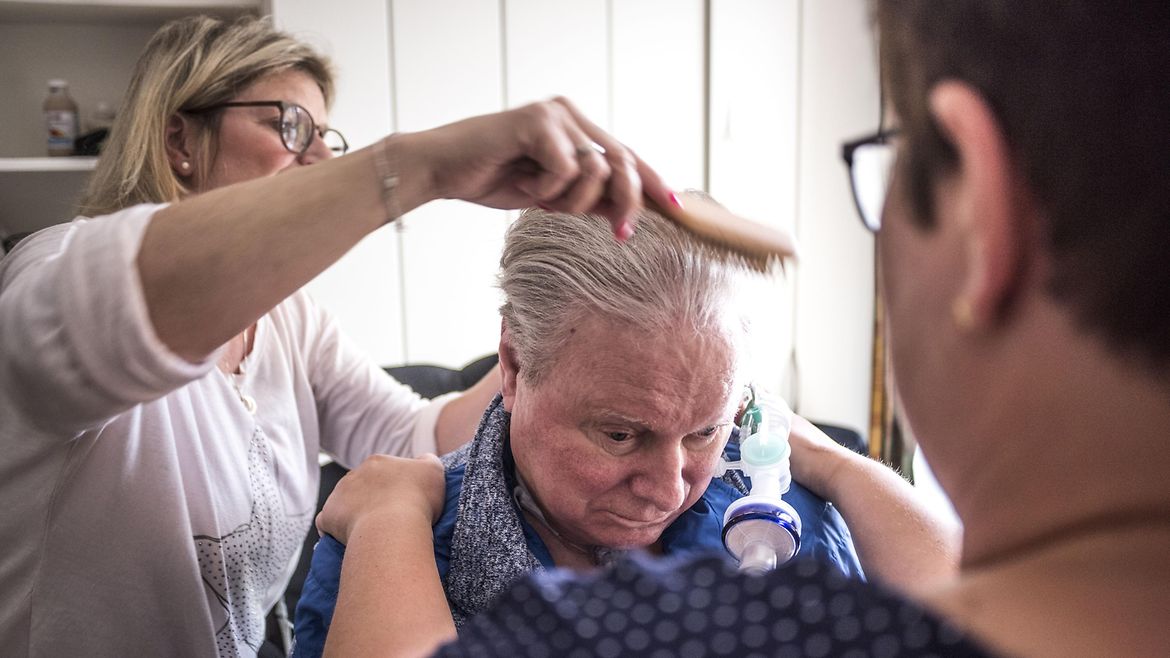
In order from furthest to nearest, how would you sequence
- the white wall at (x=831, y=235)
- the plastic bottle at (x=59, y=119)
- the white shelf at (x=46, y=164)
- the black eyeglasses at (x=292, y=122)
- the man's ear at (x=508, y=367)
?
1. the white wall at (x=831, y=235)
2. the plastic bottle at (x=59, y=119)
3. the white shelf at (x=46, y=164)
4. the black eyeglasses at (x=292, y=122)
5. the man's ear at (x=508, y=367)

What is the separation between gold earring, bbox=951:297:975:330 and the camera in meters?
0.47

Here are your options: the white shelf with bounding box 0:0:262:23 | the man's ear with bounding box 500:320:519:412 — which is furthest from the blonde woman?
the white shelf with bounding box 0:0:262:23

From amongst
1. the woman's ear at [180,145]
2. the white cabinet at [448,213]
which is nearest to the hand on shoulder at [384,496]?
the woman's ear at [180,145]

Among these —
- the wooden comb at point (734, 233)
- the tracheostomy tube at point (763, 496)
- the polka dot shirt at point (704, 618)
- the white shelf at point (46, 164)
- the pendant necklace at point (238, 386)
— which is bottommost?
the tracheostomy tube at point (763, 496)

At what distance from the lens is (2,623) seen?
1.10m

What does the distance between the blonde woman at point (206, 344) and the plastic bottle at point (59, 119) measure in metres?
1.54

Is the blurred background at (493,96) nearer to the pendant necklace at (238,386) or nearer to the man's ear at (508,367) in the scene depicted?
the pendant necklace at (238,386)

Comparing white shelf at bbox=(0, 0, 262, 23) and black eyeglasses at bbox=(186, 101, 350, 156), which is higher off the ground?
white shelf at bbox=(0, 0, 262, 23)

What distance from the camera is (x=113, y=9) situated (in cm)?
287

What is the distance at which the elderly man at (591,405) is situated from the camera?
1146mm

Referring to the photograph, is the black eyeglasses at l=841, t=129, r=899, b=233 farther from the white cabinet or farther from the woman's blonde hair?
the white cabinet

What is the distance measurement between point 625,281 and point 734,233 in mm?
171

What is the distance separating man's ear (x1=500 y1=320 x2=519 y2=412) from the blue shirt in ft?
0.27

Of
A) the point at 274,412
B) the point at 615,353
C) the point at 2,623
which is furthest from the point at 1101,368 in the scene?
the point at 274,412
